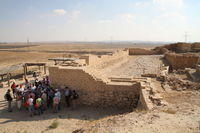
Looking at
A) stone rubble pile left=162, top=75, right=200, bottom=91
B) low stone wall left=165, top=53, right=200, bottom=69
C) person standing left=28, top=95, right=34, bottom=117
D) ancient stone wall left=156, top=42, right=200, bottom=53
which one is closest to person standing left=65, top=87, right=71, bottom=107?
person standing left=28, top=95, right=34, bottom=117

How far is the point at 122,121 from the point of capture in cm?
561

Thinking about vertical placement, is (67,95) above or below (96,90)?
below

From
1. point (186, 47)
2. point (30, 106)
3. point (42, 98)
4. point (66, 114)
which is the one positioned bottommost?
point (66, 114)

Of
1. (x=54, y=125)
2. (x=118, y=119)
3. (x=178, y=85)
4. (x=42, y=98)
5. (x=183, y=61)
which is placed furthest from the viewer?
(x=183, y=61)

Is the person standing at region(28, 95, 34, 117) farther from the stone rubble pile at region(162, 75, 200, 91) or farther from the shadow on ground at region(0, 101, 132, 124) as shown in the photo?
the stone rubble pile at region(162, 75, 200, 91)

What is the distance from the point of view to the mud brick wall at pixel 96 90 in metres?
9.10

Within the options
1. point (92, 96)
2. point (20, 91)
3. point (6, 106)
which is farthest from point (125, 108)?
point (6, 106)

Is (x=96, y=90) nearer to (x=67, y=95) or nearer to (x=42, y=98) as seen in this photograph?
(x=67, y=95)

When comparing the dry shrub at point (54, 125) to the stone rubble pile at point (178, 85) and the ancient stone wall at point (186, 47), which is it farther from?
the ancient stone wall at point (186, 47)

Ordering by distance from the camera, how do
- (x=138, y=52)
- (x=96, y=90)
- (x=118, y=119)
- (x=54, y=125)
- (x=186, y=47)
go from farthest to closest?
1. (x=138, y=52)
2. (x=186, y=47)
3. (x=96, y=90)
4. (x=54, y=125)
5. (x=118, y=119)

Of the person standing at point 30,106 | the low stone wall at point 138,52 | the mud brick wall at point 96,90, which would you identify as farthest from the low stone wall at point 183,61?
the person standing at point 30,106

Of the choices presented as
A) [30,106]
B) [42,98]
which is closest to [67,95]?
[42,98]

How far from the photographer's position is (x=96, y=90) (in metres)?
9.43

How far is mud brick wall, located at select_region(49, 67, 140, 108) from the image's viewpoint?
9.10 metres
